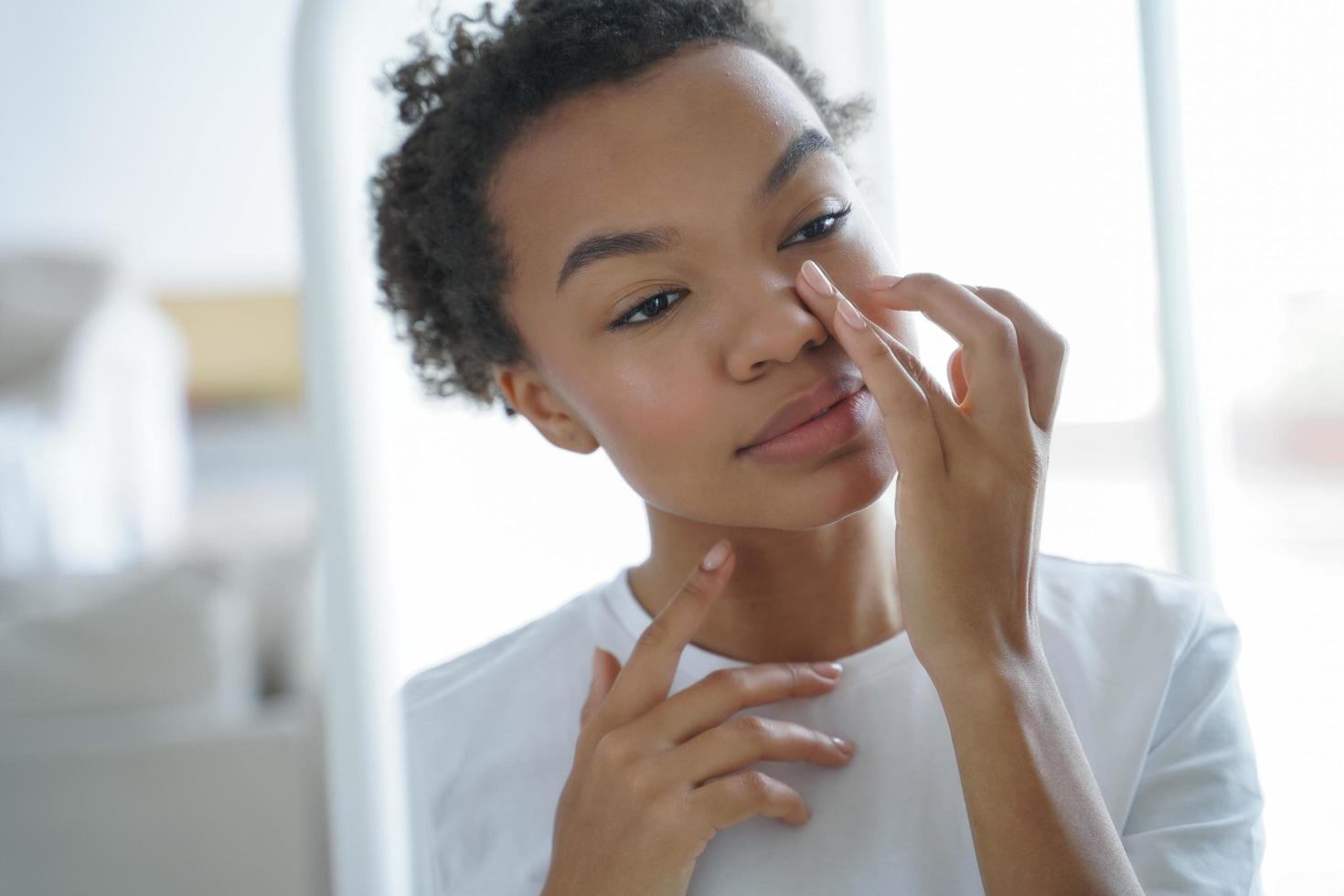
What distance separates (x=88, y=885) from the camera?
73.2 inches

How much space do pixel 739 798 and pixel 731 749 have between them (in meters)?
0.03

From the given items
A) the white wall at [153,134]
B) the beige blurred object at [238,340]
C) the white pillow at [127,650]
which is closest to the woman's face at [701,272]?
the white pillow at [127,650]

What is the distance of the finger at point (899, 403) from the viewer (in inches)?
26.4

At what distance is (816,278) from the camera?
0.70m

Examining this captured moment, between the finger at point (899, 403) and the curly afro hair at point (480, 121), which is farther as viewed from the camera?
the curly afro hair at point (480, 121)

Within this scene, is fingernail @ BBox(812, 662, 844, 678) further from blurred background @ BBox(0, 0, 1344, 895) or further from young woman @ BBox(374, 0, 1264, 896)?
blurred background @ BBox(0, 0, 1344, 895)

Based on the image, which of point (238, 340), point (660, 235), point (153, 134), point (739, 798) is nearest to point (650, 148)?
point (660, 235)

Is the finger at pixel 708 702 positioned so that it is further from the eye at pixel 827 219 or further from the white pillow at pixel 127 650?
the white pillow at pixel 127 650

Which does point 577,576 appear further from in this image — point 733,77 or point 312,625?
point 312,625

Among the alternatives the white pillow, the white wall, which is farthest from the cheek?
the white wall

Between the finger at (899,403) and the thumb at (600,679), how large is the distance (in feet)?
0.76

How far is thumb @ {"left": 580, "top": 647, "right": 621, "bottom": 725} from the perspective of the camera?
30.6 inches

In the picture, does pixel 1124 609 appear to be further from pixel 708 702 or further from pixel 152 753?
pixel 152 753

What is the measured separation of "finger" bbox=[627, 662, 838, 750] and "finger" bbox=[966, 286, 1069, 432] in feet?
0.71
